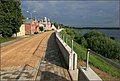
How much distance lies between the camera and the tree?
53500 mm

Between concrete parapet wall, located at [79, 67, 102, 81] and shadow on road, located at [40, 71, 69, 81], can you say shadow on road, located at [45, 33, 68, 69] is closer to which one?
shadow on road, located at [40, 71, 69, 81]

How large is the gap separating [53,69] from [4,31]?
129 feet

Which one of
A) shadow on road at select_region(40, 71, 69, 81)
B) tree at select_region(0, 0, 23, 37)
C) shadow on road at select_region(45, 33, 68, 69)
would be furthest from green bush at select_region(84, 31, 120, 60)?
shadow on road at select_region(40, 71, 69, 81)

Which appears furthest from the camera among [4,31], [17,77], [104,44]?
[104,44]

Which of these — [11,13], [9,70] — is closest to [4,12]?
[11,13]

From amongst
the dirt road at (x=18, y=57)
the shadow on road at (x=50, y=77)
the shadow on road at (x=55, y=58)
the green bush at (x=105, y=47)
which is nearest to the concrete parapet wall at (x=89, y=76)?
the shadow on road at (x=50, y=77)

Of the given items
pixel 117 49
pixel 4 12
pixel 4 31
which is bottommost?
pixel 117 49

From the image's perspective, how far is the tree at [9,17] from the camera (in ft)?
176

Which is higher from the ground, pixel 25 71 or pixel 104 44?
pixel 25 71

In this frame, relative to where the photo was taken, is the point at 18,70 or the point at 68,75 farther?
the point at 18,70

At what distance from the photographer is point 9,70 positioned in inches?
613

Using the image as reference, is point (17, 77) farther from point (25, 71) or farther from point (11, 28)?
point (11, 28)

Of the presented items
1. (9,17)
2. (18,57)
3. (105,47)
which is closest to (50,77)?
(18,57)

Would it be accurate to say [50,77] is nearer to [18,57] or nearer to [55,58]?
[55,58]
